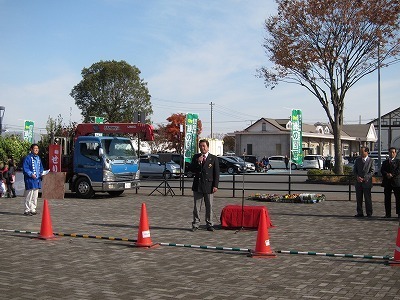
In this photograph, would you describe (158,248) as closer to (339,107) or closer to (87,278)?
(87,278)

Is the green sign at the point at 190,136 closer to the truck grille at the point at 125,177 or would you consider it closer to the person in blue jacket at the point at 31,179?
the truck grille at the point at 125,177

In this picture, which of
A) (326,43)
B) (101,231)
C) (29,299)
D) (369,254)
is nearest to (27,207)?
(101,231)

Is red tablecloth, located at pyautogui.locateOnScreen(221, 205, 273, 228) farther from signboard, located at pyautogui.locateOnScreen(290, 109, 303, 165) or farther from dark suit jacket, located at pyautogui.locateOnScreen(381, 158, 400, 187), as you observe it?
signboard, located at pyautogui.locateOnScreen(290, 109, 303, 165)

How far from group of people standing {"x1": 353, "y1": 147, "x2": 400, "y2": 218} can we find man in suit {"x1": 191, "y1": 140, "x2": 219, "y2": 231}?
4699mm

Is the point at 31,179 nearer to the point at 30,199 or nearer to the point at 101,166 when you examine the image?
Answer: the point at 30,199

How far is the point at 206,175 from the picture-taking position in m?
11.3

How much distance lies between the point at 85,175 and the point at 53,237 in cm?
943

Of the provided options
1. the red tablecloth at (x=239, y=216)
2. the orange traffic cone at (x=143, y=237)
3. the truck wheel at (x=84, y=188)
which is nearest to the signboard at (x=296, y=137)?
the truck wheel at (x=84, y=188)

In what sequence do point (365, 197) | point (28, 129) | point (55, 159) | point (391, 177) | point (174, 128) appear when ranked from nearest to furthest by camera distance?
point (391, 177), point (365, 197), point (55, 159), point (28, 129), point (174, 128)

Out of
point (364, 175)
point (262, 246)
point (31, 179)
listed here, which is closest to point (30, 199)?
point (31, 179)

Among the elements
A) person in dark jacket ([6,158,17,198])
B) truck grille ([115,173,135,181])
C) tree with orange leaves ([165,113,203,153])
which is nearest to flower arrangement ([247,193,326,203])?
truck grille ([115,173,135,181])

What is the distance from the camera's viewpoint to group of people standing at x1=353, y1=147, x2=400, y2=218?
13.4 m

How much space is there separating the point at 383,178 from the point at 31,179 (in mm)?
9956

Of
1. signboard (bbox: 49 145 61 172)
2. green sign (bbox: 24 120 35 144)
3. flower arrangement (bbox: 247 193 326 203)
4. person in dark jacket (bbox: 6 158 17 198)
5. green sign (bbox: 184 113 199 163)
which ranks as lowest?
flower arrangement (bbox: 247 193 326 203)
